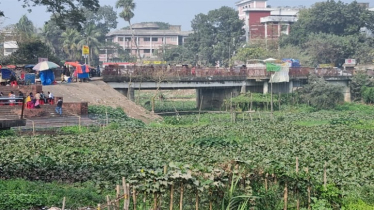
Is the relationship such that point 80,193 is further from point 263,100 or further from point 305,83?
point 305,83

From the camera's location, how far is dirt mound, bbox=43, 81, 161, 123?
38916 millimetres

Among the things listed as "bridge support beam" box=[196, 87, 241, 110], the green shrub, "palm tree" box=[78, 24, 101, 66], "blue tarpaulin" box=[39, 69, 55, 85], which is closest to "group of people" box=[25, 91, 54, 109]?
the green shrub

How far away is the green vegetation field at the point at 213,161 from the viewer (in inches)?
530

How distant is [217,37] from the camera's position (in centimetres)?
9231

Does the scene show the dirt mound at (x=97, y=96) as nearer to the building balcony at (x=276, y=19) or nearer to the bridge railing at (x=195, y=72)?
the bridge railing at (x=195, y=72)

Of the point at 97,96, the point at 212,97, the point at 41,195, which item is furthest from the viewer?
the point at 212,97

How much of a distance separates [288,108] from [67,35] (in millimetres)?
31998

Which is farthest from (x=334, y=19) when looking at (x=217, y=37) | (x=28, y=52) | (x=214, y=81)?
(x=28, y=52)

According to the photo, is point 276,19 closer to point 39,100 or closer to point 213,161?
point 39,100

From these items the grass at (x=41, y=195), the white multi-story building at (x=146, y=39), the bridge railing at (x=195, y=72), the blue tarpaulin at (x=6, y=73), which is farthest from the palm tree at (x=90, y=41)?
the grass at (x=41, y=195)

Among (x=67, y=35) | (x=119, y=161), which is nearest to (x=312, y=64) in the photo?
(x=67, y=35)

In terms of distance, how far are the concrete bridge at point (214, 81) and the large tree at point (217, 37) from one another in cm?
2981

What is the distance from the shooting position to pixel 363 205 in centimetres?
1471

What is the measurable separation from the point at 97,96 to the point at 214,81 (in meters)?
14.9
